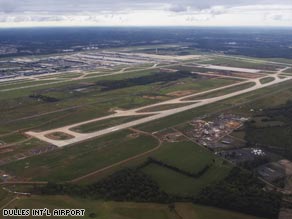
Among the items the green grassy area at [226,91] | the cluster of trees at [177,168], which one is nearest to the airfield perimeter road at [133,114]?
the green grassy area at [226,91]

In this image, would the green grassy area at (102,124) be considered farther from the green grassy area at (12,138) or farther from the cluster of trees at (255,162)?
the cluster of trees at (255,162)

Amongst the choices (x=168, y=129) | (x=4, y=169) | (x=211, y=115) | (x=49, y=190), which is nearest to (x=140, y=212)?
(x=49, y=190)

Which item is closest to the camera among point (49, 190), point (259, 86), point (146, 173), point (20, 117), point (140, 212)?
point (140, 212)

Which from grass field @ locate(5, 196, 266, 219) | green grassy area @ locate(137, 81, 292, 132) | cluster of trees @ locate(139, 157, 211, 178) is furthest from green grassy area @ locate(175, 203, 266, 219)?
green grassy area @ locate(137, 81, 292, 132)

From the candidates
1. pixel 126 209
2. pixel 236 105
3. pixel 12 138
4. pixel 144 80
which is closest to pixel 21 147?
pixel 12 138

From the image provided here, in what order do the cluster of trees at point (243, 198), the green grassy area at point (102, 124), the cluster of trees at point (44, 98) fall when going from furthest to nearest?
the cluster of trees at point (44, 98) → the green grassy area at point (102, 124) → the cluster of trees at point (243, 198)

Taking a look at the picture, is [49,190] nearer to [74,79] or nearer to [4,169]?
[4,169]
